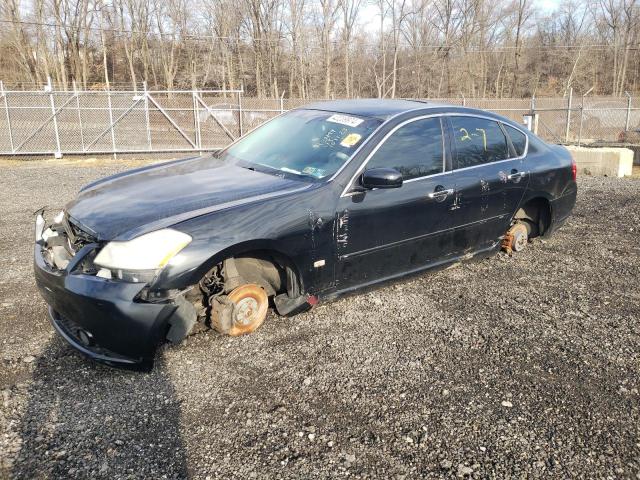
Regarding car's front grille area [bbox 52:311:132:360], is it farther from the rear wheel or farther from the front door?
the rear wheel

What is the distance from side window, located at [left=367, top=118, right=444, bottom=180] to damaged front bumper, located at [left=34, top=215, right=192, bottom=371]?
6.39ft

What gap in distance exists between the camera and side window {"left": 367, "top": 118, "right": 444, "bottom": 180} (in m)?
4.15

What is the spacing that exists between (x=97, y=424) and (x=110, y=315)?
59 cm

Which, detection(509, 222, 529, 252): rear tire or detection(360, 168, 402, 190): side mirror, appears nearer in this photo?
detection(360, 168, 402, 190): side mirror

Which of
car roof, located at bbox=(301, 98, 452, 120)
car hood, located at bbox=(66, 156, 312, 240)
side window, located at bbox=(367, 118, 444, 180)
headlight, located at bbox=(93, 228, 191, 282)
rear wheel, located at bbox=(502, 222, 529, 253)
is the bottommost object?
rear wheel, located at bbox=(502, 222, 529, 253)

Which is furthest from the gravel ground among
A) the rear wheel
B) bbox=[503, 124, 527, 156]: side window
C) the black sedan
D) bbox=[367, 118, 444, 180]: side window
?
bbox=[503, 124, 527, 156]: side window

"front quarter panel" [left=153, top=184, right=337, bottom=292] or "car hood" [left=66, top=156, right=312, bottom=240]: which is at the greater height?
"car hood" [left=66, top=156, right=312, bottom=240]

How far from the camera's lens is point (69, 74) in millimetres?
49844

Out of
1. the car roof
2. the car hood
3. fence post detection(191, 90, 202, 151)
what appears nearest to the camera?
the car hood

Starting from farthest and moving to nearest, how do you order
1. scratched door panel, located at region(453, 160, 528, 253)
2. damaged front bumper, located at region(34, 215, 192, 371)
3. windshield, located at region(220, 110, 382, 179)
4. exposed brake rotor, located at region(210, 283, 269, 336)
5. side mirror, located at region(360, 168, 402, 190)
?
scratched door panel, located at region(453, 160, 528, 253)
windshield, located at region(220, 110, 382, 179)
side mirror, located at region(360, 168, 402, 190)
exposed brake rotor, located at region(210, 283, 269, 336)
damaged front bumper, located at region(34, 215, 192, 371)

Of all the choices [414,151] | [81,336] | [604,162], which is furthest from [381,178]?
[604,162]

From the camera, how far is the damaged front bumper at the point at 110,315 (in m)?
3.00

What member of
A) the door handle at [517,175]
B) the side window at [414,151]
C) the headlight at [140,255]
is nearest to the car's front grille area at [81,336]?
the headlight at [140,255]

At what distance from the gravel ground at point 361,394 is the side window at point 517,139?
4.85 feet
